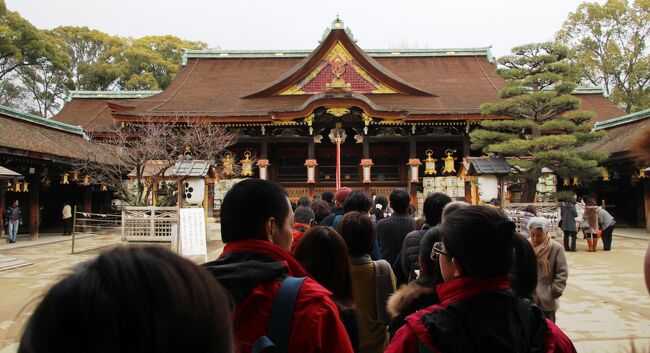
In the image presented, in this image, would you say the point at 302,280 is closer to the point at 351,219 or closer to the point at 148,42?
the point at 351,219

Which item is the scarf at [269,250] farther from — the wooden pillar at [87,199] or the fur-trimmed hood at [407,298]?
the wooden pillar at [87,199]

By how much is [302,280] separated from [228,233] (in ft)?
1.42

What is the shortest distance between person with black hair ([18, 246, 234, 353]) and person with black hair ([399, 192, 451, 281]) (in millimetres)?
2560

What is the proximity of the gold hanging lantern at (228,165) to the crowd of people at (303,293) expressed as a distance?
48.5 ft

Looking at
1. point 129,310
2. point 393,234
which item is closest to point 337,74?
point 393,234

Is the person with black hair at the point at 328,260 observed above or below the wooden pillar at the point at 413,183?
below

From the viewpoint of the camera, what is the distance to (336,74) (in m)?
18.8

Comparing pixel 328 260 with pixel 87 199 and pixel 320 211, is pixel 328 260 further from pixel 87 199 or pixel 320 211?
pixel 87 199

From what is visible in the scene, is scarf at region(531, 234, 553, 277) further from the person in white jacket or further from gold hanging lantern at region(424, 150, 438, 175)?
gold hanging lantern at region(424, 150, 438, 175)

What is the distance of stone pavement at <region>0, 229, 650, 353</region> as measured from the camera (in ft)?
14.4

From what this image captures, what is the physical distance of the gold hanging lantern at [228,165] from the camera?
57.5 ft

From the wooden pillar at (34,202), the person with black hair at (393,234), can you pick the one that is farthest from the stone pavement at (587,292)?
the wooden pillar at (34,202)

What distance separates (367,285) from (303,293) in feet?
5.02

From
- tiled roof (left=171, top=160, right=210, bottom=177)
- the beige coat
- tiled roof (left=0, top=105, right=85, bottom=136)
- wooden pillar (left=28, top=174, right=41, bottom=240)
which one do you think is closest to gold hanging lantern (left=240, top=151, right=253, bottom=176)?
tiled roof (left=171, top=160, right=210, bottom=177)
